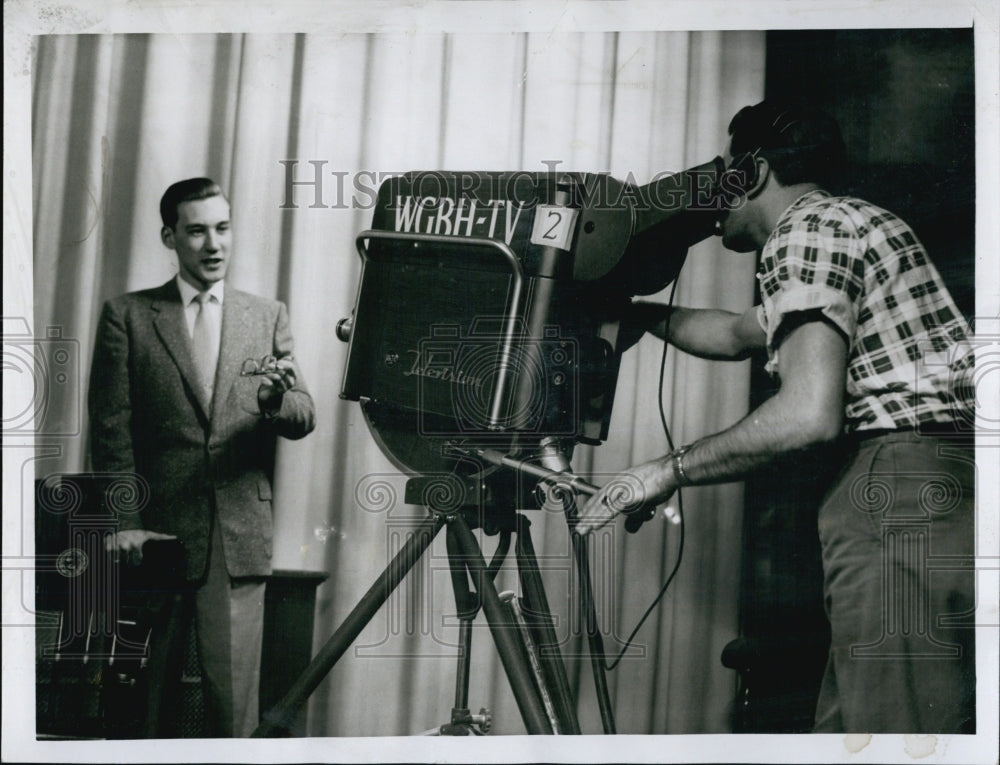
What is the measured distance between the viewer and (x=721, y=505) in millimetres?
1775

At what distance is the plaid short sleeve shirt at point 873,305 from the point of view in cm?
172

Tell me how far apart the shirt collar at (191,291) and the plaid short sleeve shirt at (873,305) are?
1.09 m

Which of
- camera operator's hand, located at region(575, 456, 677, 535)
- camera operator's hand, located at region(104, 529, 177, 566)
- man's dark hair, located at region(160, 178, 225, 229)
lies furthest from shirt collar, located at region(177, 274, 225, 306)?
camera operator's hand, located at region(575, 456, 677, 535)

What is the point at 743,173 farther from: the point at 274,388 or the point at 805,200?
the point at 274,388

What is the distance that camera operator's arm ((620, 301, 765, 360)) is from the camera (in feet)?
5.87

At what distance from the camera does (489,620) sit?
1791 millimetres

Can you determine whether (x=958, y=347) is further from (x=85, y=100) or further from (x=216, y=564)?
(x=85, y=100)

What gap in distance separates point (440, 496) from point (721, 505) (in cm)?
57

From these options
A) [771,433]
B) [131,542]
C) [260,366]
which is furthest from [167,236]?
[771,433]

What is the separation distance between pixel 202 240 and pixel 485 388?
659 mm

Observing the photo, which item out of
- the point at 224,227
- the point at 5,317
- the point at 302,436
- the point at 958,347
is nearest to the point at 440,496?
the point at 302,436

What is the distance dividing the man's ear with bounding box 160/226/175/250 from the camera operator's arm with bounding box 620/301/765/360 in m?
0.94

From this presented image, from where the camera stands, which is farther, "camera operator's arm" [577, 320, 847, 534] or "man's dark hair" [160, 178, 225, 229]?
"man's dark hair" [160, 178, 225, 229]
